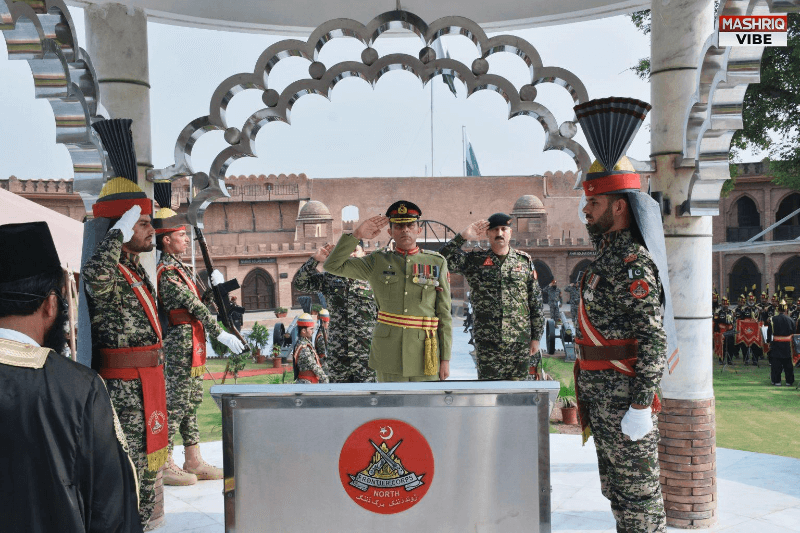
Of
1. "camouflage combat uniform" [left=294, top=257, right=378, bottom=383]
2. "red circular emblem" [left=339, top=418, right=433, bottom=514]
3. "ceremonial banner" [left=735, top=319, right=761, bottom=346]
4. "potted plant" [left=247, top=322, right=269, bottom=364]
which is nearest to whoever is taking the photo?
"red circular emblem" [left=339, top=418, right=433, bottom=514]

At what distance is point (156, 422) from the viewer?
352 centimetres

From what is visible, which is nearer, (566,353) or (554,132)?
(554,132)

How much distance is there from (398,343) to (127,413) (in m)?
1.77

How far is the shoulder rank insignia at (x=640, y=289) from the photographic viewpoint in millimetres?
3125

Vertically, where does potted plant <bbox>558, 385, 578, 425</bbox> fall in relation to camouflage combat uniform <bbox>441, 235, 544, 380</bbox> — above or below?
below

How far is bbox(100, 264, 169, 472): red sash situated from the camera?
346 centimetres

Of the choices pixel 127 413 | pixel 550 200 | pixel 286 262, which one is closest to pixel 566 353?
pixel 127 413

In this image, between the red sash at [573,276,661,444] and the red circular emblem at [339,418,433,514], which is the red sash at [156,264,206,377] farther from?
the red circular emblem at [339,418,433,514]

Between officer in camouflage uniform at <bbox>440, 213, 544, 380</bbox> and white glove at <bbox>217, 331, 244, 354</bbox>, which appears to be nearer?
officer in camouflage uniform at <bbox>440, 213, 544, 380</bbox>

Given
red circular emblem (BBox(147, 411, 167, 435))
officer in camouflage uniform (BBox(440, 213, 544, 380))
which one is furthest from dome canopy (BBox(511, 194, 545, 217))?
red circular emblem (BBox(147, 411, 167, 435))

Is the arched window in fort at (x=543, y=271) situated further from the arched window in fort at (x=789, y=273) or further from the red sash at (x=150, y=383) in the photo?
the red sash at (x=150, y=383)

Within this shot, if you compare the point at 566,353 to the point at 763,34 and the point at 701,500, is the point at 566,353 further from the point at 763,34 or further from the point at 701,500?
the point at 763,34

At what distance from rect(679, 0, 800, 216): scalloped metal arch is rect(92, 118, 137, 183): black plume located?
3.26m

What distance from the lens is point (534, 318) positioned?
5.12 meters
